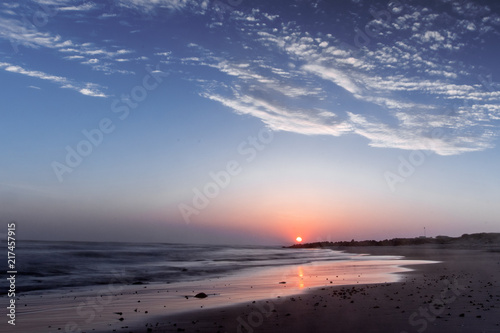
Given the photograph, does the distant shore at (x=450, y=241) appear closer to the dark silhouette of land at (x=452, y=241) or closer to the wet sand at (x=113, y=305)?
the dark silhouette of land at (x=452, y=241)

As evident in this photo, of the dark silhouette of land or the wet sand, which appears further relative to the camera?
the dark silhouette of land

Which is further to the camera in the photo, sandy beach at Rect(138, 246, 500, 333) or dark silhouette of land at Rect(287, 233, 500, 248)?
dark silhouette of land at Rect(287, 233, 500, 248)

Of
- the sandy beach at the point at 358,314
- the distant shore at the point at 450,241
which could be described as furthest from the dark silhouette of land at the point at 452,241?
the sandy beach at the point at 358,314

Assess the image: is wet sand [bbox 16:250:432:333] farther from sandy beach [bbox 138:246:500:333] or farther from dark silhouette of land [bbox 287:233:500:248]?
dark silhouette of land [bbox 287:233:500:248]

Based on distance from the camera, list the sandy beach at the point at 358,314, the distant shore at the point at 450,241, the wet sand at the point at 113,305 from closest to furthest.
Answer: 1. the sandy beach at the point at 358,314
2. the wet sand at the point at 113,305
3. the distant shore at the point at 450,241

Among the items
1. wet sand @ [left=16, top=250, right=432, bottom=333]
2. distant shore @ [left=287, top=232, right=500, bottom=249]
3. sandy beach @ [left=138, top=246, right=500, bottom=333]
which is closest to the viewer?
sandy beach @ [left=138, top=246, right=500, bottom=333]

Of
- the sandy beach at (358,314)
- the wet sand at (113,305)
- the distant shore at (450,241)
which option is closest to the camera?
the sandy beach at (358,314)

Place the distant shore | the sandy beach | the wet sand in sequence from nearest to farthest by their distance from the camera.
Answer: the sandy beach, the wet sand, the distant shore

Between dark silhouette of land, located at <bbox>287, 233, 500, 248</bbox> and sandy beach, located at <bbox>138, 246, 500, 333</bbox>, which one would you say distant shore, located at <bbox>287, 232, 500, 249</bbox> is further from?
sandy beach, located at <bbox>138, 246, 500, 333</bbox>

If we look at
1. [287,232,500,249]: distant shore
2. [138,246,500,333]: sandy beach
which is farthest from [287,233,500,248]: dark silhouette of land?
[138,246,500,333]: sandy beach

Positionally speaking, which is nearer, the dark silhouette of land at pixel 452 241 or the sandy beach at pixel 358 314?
the sandy beach at pixel 358 314

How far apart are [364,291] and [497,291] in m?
4.63

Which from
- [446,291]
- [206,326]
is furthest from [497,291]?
[206,326]

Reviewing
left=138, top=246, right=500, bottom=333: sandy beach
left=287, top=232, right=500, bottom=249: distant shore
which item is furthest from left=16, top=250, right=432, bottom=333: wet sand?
left=287, top=232, right=500, bottom=249: distant shore
